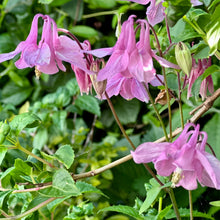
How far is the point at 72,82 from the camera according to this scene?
3.33ft

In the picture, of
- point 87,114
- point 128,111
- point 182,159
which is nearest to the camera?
point 182,159

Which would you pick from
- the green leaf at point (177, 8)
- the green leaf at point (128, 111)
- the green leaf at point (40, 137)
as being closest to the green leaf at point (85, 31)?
the green leaf at point (128, 111)

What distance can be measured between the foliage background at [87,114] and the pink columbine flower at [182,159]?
1.04 feet

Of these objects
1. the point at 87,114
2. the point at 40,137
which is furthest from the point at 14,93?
the point at 40,137

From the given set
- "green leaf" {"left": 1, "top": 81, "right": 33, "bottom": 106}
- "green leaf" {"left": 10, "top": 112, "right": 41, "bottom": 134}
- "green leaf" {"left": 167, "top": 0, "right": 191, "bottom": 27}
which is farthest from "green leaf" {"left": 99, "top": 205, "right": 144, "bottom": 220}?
"green leaf" {"left": 1, "top": 81, "right": 33, "bottom": 106}

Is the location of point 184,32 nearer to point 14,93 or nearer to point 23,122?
point 23,122

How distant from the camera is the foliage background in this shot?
92 centimetres

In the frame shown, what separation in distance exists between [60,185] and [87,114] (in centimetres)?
79

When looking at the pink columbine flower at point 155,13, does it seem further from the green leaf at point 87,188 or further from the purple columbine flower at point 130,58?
the green leaf at point 87,188

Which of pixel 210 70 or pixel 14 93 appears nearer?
pixel 210 70

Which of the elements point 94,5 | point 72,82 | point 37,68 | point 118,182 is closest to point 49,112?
point 72,82

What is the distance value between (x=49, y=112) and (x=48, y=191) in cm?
48

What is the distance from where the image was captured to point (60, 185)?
1.57 ft

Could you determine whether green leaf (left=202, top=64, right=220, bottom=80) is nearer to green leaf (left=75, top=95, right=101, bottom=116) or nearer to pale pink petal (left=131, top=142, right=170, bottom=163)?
pale pink petal (left=131, top=142, right=170, bottom=163)
